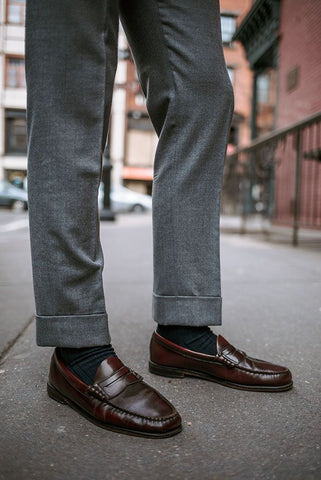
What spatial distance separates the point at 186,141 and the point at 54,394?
0.68 metres

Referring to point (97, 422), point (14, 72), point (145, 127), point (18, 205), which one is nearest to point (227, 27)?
point (145, 127)

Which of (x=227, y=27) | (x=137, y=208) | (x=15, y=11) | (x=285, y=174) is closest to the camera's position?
(x=285, y=174)

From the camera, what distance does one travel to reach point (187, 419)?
0.87 m

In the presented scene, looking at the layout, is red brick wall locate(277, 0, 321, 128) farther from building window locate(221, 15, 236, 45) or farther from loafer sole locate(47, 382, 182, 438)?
building window locate(221, 15, 236, 45)

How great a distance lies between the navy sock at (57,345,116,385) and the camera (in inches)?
35.8

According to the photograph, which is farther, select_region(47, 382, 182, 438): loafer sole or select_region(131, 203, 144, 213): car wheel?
select_region(131, 203, 144, 213): car wheel

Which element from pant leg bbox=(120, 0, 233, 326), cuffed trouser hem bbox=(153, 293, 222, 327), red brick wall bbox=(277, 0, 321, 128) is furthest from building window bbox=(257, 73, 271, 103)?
cuffed trouser hem bbox=(153, 293, 222, 327)

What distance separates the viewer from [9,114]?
2180cm

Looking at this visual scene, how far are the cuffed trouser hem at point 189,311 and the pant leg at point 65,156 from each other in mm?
195

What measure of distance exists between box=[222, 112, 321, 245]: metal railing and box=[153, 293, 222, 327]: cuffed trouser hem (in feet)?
9.07

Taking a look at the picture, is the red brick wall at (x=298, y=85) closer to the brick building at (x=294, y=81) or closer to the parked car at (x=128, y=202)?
the brick building at (x=294, y=81)

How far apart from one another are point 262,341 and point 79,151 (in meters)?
0.85

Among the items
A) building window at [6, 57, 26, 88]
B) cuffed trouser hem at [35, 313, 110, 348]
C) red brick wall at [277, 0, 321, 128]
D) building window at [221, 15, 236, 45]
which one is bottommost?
cuffed trouser hem at [35, 313, 110, 348]

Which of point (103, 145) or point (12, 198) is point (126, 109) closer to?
point (12, 198)
